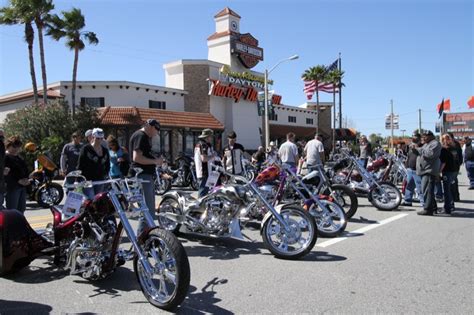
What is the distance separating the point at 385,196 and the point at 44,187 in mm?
8703

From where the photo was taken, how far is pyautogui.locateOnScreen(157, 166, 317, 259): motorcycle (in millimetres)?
5621

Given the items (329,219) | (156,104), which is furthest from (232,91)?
(329,219)

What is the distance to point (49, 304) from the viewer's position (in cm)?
406

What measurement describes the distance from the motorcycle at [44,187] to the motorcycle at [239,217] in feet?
17.4

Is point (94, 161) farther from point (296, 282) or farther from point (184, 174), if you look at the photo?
point (184, 174)

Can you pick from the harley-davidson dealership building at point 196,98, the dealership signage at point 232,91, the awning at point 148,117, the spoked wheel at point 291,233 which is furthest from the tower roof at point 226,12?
the spoked wheel at point 291,233

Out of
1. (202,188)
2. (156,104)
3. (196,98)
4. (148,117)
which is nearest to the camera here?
(202,188)

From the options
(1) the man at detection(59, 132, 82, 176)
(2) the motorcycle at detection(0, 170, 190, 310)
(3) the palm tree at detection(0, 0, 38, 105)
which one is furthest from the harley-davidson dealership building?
(2) the motorcycle at detection(0, 170, 190, 310)

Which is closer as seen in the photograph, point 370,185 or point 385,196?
point 385,196

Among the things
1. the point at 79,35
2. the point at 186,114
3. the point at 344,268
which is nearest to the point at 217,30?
the point at 186,114

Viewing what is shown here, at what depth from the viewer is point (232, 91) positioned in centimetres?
3319

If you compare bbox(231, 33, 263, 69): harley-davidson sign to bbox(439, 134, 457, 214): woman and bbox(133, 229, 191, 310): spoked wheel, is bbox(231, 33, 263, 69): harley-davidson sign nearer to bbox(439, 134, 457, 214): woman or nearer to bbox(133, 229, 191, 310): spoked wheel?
bbox(439, 134, 457, 214): woman

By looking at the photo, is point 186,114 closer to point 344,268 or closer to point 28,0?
point 28,0

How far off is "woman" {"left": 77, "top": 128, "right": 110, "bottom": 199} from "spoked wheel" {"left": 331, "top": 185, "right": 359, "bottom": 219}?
4.30 metres
